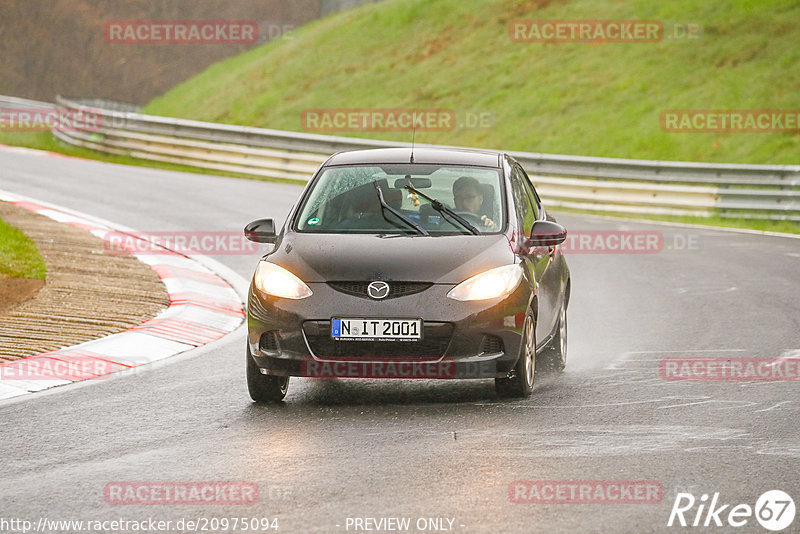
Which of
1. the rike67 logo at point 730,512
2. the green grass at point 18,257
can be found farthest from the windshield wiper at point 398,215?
the green grass at point 18,257

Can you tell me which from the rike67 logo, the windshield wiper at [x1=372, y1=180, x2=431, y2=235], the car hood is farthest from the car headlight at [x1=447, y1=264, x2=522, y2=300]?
the rike67 logo

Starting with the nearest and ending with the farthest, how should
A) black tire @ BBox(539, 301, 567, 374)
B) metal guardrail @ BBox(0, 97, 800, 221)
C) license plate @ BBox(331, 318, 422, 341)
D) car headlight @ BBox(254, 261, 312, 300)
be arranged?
1. license plate @ BBox(331, 318, 422, 341)
2. car headlight @ BBox(254, 261, 312, 300)
3. black tire @ BBox(539, 301, 567, 374)
4. metal guardrail @ BBox(0, 97, 800, 221)

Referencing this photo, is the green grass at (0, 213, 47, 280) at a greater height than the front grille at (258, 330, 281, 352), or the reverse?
the front grille at (258, 330, 281, 352)

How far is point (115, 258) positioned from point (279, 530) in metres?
9.60

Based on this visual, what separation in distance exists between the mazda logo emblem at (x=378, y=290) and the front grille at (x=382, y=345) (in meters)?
0.29

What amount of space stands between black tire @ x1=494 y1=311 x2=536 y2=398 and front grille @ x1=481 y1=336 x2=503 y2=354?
0.17 m

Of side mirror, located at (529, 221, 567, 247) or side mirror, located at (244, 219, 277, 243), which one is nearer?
side mirror, located at (529, 221, 567, 247)

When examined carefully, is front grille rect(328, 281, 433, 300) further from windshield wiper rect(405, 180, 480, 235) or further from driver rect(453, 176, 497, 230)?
driver rect(453, 176, 497, 230)

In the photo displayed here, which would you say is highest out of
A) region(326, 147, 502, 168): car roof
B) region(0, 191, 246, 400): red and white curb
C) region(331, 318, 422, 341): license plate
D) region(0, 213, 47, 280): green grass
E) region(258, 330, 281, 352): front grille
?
region(326, 147, 502, 168): car roof

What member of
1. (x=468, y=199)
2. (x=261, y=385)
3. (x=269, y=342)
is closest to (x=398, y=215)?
(x=468, y=199)

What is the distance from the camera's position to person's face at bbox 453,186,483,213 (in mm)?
9078

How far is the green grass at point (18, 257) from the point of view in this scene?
517 inches

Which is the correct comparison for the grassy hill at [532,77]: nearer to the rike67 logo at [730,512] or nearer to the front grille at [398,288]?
the front grille at [398,288]

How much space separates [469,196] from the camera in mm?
9125
